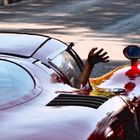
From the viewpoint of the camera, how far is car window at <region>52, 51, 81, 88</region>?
3.78 meters

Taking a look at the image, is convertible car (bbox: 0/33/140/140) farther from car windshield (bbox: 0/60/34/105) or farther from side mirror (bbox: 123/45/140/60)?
side mirror (bbox: 123/45/140/60)

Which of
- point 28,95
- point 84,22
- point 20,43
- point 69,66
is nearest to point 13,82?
point 28,95

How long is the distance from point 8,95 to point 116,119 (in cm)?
55

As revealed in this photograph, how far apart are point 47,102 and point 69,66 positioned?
1.05 m

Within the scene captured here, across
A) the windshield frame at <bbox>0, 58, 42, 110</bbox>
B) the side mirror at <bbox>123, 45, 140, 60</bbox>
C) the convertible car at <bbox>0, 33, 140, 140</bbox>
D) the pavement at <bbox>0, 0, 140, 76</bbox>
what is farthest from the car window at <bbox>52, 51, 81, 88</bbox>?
the pavement at <bbox>0, 0, 140, 76</bbox>

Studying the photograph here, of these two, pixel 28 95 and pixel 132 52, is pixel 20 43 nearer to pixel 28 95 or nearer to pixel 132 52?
pixel 28 95

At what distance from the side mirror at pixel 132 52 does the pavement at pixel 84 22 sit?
5.71m

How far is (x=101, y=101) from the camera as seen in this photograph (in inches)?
127

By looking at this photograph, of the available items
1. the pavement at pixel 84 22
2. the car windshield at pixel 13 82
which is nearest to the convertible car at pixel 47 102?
the car windshield at pixel 13 82

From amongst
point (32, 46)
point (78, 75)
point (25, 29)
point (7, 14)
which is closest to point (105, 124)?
point (32, 46)

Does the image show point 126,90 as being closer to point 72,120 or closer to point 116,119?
point 116,119

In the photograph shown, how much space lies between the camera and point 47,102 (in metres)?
2.99

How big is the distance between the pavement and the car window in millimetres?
6780

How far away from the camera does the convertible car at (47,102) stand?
8.58ft
